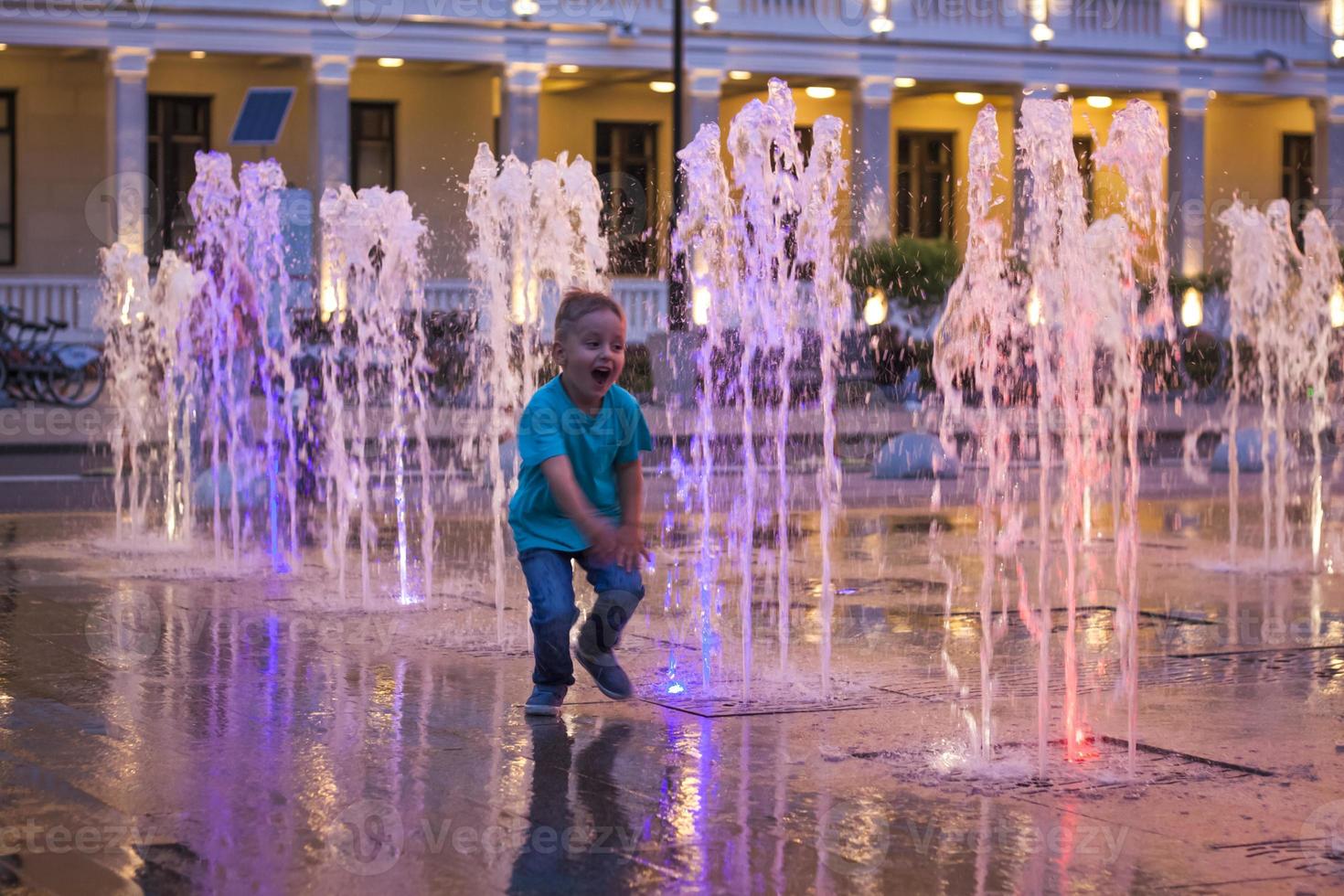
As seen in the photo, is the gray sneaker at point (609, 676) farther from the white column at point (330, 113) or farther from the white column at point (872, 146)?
the white column at point (872, 146)

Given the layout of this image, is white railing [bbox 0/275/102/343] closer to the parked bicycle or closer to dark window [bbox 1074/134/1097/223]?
the parked bicycle

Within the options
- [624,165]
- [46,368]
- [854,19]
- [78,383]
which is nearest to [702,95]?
[854,19]

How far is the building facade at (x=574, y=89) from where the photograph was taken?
2873 cm

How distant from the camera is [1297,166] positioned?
39844 mm

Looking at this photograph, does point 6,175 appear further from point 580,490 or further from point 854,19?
point 580,490

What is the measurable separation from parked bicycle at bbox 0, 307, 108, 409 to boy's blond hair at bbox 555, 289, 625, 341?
18.0 metres

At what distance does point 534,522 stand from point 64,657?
2.14 m

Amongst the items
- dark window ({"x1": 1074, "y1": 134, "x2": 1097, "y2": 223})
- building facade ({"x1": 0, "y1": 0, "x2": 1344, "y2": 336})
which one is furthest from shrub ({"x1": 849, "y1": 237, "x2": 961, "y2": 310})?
dark window ({"x1": 1074, "y1": 134, "x2": 1097, "y2": 223})

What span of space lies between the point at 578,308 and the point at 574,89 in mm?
29026

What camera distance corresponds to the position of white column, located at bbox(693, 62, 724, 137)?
101 ft

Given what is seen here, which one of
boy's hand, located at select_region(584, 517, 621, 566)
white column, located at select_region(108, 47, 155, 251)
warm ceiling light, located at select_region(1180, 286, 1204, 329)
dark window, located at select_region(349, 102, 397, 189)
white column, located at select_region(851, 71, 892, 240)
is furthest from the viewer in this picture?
dark window, located at select_region(349, 102, 397, 189)

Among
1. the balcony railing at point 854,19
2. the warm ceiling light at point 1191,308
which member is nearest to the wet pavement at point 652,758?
the balcony railing at point 854,19

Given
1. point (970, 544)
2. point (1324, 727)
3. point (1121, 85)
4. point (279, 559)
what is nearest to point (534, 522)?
point (1324, 727)

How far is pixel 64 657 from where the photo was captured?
715 cm
